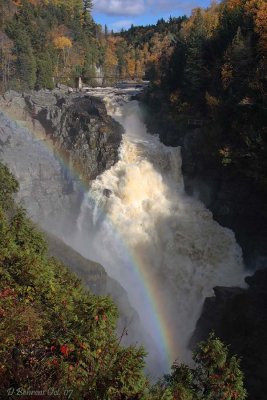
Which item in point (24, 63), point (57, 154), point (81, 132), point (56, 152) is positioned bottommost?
point (57, 154)

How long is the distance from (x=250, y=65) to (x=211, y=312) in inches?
726

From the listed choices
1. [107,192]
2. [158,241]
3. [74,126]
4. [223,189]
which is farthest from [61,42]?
[158,241]

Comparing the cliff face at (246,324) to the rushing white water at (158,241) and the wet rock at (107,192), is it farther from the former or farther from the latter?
the wet rock at (107,192)

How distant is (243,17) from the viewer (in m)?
33.9


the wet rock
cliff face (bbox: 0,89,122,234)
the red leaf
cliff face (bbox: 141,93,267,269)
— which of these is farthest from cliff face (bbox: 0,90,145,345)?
the red leaf

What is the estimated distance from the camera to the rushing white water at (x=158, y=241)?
26.7 meters

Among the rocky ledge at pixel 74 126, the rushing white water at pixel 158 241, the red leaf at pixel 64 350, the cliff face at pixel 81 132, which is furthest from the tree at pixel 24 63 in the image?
the red leaf at pixel 64 350

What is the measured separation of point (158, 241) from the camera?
1176 inches

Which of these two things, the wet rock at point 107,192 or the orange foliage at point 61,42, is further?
the orange foliage at point 61,42

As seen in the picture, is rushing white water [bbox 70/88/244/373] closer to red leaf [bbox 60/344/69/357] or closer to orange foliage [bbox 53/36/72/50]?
red leaf [bbox 60/344/69/357]

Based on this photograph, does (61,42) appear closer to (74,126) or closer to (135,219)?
(74,126)

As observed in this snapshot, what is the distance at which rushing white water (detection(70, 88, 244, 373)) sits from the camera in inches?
1053

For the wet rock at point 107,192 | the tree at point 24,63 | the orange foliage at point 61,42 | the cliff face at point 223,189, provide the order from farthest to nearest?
the orange foliage at point 61,42, the tree at point 24,63, the wet rock at point 107,192, the cliff face at point 223,189

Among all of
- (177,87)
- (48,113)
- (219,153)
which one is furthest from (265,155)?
(48,113)
